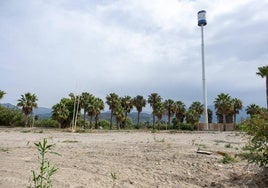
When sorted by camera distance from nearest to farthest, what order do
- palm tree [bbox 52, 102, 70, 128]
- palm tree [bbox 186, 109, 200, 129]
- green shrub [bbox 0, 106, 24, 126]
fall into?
palm tree [bbox 52, 102, 70, 128] < green shrub [bbox 0, 106, 24, 126] < palm tree [bbox 186, 109, 200, 129]

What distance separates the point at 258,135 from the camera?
8172 millimetres

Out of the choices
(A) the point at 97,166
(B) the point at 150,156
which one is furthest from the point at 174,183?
(B) the point at 150,156

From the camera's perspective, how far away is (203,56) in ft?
300

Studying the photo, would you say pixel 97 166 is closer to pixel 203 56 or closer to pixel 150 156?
pixel 150 156

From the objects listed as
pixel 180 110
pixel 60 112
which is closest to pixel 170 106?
pixel 180 110

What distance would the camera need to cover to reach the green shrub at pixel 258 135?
26.6 ft

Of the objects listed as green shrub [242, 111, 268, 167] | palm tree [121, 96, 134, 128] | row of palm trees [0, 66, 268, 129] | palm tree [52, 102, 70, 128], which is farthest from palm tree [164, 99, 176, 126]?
green shrub [242, 111, 268, 167]

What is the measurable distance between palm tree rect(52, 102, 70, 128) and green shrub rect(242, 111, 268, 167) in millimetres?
66969

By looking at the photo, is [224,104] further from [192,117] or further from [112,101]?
[112,101]

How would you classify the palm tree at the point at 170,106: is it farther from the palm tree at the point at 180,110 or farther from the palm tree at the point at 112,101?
the palm tree at the point at 112,101

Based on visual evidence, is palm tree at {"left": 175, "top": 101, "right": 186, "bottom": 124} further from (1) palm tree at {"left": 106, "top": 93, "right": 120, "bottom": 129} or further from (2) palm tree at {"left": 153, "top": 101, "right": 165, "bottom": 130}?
(1) palm tree at {"left": 106, "top": 93, "right": 120, "bottom": 129}

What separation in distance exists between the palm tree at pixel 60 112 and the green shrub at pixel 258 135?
6697 centimetres

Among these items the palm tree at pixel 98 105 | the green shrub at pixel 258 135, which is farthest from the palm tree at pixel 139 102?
the green shrub at pixel 258 135

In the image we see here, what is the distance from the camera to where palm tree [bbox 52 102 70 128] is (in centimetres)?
7256
